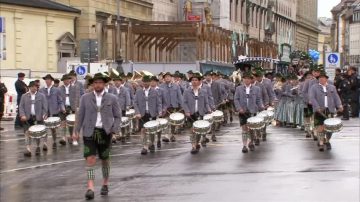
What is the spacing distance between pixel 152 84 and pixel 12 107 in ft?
48.7

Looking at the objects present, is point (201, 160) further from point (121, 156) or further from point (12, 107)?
point (12, 107)

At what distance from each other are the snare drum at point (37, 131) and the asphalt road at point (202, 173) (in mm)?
503

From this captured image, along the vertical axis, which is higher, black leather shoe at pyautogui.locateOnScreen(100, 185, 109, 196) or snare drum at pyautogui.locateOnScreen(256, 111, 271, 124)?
snare drum at pyautogui.locateOnScreen(256, 111, 271, 124)

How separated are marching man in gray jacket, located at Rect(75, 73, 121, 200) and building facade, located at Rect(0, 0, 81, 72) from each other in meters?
30.1

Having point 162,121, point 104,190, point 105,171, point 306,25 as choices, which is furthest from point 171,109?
point 306,25

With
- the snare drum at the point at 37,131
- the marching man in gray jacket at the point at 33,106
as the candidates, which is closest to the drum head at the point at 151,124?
the snare drum at the point at 37,131

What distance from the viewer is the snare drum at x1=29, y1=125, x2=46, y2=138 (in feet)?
69.2

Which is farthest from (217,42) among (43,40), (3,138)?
(3,138)

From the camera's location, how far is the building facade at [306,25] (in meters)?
135

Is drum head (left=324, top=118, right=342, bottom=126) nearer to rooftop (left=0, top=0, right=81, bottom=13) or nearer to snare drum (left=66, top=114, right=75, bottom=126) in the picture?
snare drum (left=66, top=114, right=75, bottom=126)

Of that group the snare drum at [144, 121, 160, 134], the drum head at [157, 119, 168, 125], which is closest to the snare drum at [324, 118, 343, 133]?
the snare drum at [144, 121, 160, 134]

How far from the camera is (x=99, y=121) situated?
46.3 ft

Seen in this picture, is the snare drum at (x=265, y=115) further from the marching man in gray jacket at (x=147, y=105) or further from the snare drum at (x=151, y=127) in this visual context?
the snare drum at (x=151, y=127)

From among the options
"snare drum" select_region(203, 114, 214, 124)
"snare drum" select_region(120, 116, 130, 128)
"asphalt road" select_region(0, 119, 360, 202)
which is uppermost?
"snare drum" select_region(203, 114, 214, 124)
